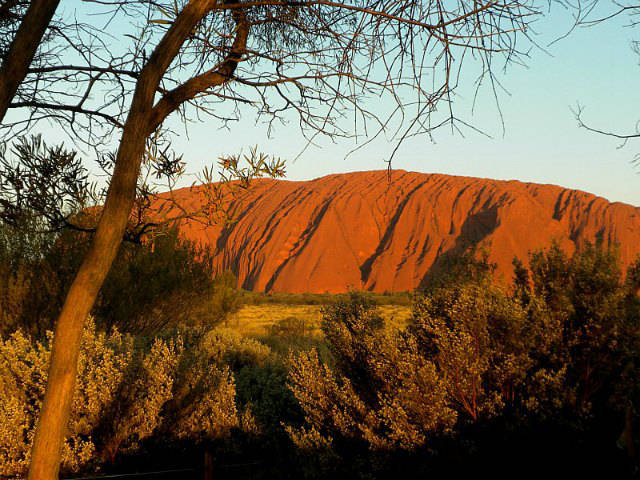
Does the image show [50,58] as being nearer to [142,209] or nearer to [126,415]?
[142,209]

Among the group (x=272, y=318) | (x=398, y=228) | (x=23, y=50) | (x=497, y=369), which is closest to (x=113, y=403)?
(x=497, y=369)

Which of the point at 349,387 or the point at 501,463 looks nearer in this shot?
the point at 501,463

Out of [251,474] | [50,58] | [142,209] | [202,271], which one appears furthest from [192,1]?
[202,271]

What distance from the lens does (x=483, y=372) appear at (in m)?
5.34

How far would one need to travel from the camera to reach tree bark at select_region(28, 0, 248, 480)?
2.70 metres

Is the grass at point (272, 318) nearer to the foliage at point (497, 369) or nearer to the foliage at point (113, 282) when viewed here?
the foliage at point (113, 282)

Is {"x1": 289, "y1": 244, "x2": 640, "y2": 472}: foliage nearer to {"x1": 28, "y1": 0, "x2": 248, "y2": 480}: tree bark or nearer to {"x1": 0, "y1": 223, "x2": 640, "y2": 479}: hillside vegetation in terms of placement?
{"x1": 0, "y1": 223, "x2": 640, "y2": 479}: hillside vegetation

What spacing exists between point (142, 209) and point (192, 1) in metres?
1.48

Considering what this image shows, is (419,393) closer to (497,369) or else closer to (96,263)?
(497,369)

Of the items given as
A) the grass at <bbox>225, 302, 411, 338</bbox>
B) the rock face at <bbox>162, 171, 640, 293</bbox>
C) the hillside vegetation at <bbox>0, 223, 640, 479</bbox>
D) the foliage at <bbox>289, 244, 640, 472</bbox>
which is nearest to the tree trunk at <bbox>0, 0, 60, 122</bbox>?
the hillside vegetation at <bbox>0, 223, 640, 479</bbox>

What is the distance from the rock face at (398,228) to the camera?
59.7 m

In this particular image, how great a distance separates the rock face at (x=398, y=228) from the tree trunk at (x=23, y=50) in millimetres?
53342

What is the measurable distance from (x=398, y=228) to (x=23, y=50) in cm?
6480

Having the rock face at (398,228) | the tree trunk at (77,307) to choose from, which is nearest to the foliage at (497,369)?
the tree trunk at (77,307)
